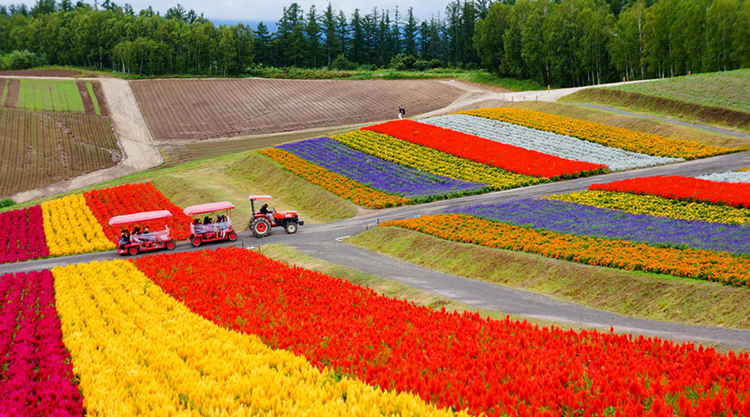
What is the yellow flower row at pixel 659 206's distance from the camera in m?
25.0

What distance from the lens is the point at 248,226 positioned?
1324 inches

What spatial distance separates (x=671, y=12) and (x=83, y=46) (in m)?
132

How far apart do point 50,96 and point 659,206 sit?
92.5 m

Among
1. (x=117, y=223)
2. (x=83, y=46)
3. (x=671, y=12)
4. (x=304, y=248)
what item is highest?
(x=83, y=46)

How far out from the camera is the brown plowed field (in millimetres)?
77125

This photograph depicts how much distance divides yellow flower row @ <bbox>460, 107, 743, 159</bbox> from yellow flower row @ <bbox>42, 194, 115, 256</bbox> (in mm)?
38154

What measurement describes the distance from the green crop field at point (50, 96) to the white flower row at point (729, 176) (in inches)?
3223

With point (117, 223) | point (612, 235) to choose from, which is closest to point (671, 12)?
point (612, 235)

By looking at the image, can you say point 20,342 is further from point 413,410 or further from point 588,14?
point 588,14

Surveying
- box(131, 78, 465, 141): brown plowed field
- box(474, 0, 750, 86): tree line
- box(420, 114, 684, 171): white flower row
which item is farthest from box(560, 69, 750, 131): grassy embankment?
box(131, 78, 465, 141): brown plowed field

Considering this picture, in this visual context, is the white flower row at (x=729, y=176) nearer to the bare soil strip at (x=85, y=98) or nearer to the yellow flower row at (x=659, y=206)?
the yellow flower row at (x=659, y=206)

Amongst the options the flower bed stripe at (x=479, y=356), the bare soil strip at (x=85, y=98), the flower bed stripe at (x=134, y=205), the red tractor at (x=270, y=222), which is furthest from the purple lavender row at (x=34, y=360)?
the bare soil strip at (x=85, y=98)

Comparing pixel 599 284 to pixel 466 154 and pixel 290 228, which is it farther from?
pixel 466 154

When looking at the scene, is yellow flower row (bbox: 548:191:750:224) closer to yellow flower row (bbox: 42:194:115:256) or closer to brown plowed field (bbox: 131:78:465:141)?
yellow flower row (bbox: 42:194:115:256)
